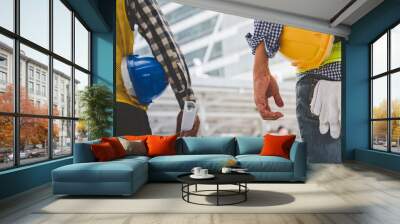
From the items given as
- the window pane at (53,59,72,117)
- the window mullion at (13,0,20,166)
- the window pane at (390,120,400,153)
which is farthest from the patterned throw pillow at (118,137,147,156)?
the window pane at (390,120,400,153)

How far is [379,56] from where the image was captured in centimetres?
862

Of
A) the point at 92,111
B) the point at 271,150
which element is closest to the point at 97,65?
the point at 92,111

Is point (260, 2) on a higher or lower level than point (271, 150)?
higher

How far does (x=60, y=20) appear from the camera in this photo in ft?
21.9

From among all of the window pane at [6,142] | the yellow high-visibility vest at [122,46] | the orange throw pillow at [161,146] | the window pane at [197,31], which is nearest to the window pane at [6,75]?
the window pane at [6,142]

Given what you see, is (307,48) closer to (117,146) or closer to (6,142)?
(117,146)

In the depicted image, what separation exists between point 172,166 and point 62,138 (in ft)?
7.38

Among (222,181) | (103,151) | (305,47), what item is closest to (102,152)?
(103,151)

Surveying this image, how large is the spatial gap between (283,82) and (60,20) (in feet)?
18.6

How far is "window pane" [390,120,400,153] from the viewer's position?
24.9 feet

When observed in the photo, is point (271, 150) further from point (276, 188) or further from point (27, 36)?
point (27, 36)

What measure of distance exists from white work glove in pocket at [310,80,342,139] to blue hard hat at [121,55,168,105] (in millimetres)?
3720

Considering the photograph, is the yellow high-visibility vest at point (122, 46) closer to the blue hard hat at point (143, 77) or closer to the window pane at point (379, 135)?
the blue hard hat at point (143, 77)

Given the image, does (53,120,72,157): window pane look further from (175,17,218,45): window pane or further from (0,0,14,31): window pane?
(175,17,218,45): window pane
